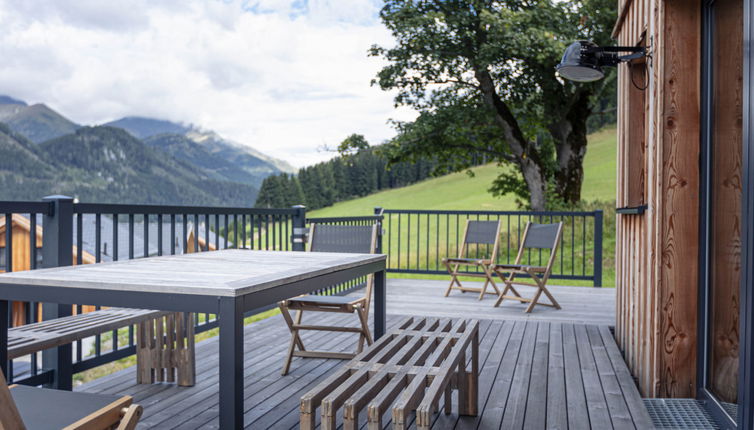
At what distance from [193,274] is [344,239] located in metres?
2.04

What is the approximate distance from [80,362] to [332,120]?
58364 mm

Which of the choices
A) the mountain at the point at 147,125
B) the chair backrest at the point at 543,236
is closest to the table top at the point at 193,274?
the chair backrest at the point at 543,236

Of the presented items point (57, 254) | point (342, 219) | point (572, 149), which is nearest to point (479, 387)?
point (57, 254)

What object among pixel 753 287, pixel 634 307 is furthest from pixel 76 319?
pixel 634 307

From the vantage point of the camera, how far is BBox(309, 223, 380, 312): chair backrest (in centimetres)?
398

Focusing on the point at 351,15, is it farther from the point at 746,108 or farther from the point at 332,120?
the point at 746,108

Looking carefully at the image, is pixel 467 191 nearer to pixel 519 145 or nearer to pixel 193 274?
pixel 519 145

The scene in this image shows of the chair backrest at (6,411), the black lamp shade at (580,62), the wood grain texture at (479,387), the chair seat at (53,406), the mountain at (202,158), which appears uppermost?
the mountain at (202,158)

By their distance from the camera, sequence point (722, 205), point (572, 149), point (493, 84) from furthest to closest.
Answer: point (493, 84)
point (572, 149)
point (722, 205)

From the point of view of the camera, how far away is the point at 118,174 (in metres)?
39.3

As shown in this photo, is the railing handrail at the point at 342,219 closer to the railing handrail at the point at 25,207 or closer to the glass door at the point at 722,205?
the railing handrail at the point at 25,207

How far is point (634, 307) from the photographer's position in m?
3.33

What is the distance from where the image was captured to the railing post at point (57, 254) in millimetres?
2840

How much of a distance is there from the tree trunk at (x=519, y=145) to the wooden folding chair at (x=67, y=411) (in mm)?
11397
